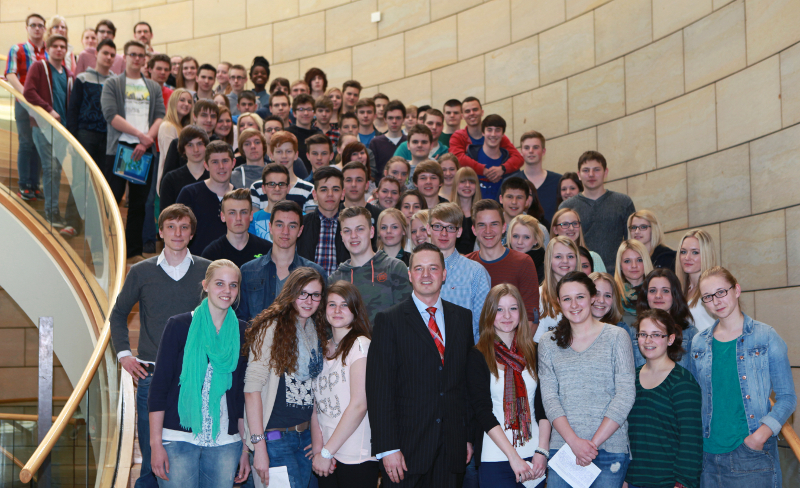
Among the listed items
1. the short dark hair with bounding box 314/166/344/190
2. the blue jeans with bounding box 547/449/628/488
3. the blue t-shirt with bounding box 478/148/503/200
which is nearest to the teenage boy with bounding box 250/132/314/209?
the short dark hair with bounding box 314/166/344/190

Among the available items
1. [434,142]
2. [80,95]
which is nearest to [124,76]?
[80,95]

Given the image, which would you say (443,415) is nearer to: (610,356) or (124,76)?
(610,356)

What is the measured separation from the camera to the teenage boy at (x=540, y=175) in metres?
6.97

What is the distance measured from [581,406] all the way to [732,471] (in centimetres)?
84

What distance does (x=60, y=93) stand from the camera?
7.86 m

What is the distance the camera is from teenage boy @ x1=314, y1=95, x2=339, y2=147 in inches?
329

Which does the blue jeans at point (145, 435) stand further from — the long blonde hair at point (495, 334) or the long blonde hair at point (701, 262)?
the long blonde hair at point (701, 262)

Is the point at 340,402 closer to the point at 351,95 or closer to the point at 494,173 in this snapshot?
the point at 494,173

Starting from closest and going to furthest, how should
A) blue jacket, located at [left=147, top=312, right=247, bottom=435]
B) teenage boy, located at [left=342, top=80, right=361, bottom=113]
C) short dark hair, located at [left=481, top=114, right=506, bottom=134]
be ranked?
blue jacket, located at [left=147, top=312, right=247, bottom=435] < short dark hair, located at [left=481, top=114, right=506, bottom=134] < teenage boy, located at [left=342, top=80, right=361, bottom=113]

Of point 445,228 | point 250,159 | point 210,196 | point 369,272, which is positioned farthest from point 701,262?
point 250,159

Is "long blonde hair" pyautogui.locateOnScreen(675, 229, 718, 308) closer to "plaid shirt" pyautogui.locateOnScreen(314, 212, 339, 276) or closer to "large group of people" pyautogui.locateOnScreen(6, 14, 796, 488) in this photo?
"large group of people" pyautogui.locateOnScreen(6, 14, 796, 488)

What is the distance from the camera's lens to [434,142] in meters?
8.12

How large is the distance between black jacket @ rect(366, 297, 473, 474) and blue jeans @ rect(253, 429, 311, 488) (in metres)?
0.45

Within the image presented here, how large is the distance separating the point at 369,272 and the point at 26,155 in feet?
14.3
